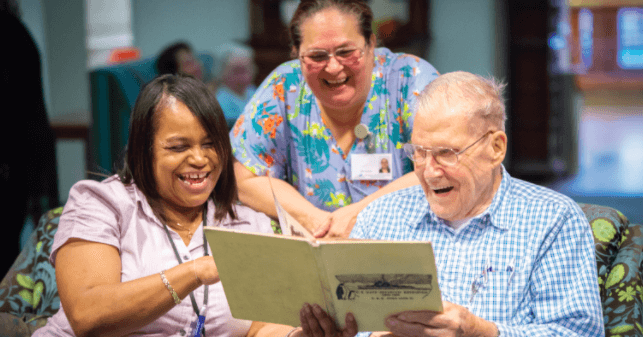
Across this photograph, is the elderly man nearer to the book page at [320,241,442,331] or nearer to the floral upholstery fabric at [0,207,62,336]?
the book page at [320,241,442,331]

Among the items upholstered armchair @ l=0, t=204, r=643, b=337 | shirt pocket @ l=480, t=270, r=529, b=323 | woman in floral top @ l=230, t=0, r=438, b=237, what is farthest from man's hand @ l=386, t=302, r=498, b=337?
woman in floral top @ l=230, t=0, r=438, b=237

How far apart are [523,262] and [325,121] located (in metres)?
1.09

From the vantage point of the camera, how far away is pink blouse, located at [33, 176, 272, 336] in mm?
1716

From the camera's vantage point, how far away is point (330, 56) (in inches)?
84.7

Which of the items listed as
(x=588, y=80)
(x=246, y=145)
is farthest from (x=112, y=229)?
(x=588, y=80)

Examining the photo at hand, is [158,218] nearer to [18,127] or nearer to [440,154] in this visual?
[440,154]

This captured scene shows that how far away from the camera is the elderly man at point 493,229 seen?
1442mm

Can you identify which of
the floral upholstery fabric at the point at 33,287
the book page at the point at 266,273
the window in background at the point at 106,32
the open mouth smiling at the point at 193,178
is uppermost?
the window in background at the point at 106,32

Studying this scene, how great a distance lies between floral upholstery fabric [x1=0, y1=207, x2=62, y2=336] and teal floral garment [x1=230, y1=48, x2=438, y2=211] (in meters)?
0.83

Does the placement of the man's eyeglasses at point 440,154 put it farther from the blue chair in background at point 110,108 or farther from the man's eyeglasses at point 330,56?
the blue chair in background at point 110,108

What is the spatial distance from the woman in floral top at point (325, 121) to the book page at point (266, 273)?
768 mm

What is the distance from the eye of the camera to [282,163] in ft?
7.93

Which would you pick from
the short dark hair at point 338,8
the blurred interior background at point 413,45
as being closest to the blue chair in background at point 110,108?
the blurred interior background at point 413,45

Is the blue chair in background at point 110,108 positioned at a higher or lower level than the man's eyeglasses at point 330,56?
lower
